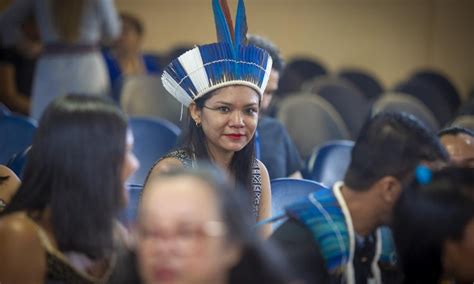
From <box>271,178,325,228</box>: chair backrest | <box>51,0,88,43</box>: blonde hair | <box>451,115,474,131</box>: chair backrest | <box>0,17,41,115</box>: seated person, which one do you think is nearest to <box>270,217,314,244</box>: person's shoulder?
<box>271,178,325,228</box>: chair backrest

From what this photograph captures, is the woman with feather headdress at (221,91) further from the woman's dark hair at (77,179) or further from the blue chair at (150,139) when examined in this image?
the blue chair at (150,139)

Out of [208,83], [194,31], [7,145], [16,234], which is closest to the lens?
[16,234]

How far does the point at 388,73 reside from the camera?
1040cm

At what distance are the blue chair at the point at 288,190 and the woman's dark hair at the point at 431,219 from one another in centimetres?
99

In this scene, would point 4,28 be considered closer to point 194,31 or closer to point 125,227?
point 125,227

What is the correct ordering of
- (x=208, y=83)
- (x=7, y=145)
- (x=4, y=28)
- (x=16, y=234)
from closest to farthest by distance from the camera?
(x=16, y=234) < (x=208, y=83) < (x=7, y=145) < (x=4, y=28)

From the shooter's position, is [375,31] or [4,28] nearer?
[4,28]

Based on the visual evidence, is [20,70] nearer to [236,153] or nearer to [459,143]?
[236,153]

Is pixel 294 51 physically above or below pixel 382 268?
above

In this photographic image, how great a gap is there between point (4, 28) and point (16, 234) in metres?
3.69

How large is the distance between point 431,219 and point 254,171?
1.21 meters

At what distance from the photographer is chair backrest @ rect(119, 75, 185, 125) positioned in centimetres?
614

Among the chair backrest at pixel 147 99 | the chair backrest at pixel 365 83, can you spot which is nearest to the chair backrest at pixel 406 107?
the chair backrest at pixel 147 99

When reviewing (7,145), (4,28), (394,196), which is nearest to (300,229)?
(394,196)
